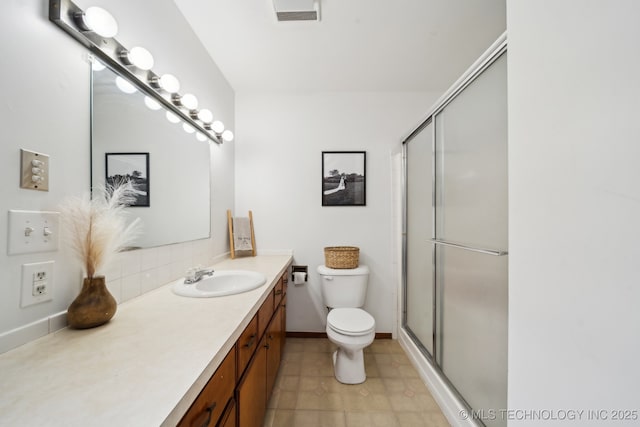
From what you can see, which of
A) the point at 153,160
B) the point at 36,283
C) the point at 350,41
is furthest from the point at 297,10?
the point at 36,283

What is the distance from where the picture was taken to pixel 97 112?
93cm

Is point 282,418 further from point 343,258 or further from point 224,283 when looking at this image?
point 343,258

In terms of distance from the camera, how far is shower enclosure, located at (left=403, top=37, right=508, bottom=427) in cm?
103

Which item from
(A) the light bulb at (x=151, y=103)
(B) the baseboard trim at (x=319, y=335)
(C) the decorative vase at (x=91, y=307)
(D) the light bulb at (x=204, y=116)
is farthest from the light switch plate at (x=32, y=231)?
(B) the baseboard trim at (x=319, y=335)

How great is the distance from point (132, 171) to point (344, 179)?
160 cm

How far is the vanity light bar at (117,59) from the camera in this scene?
2.55ft

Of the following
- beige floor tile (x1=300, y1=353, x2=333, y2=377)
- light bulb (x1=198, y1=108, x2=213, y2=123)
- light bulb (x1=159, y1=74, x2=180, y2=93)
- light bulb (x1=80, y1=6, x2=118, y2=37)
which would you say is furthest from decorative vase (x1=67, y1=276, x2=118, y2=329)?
beige floor tile (x1=300, y1=353, x2=333, y2=377)

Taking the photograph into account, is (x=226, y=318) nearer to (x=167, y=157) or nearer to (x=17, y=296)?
(x=17, y=296)

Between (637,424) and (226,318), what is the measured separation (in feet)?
3.11

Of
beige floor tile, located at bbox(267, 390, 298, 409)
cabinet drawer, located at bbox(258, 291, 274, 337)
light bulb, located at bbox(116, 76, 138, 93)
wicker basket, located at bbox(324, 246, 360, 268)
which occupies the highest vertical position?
light bulb, located at bbox(116, 76, 138, 93)

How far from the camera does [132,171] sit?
3.68 feet

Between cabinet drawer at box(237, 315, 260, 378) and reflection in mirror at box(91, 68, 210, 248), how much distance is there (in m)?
0.65

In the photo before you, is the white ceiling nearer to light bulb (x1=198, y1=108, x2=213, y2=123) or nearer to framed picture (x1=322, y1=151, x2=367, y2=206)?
light bulb (x1=198, y1=108, x2=213, y2=123)

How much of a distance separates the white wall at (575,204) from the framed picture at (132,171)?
1409 mm
